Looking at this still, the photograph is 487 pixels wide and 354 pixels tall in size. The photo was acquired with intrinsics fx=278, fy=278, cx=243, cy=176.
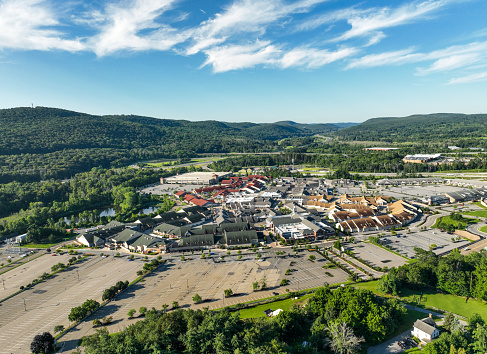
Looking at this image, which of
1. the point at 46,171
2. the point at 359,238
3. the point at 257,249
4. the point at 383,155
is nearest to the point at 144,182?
the point at 46,171

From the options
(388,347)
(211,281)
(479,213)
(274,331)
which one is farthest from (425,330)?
(479,213)

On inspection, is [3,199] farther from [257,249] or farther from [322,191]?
[322,191]

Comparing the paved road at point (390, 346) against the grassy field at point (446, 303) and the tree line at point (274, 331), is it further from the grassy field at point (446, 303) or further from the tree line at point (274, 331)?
the grassy field at point (446, 303)

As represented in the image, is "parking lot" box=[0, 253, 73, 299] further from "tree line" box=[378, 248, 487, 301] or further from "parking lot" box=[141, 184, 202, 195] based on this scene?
"parking lot" box=[141, 184, 202, 195]

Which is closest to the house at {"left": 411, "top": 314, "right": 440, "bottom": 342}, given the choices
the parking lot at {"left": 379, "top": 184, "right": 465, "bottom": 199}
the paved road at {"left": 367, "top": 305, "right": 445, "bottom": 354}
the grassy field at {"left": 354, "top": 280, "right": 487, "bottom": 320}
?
the paved road at {"left": 367, "top": 305, "right": 445, "bottom": 354}

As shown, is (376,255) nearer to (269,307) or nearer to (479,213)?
(269,307)
